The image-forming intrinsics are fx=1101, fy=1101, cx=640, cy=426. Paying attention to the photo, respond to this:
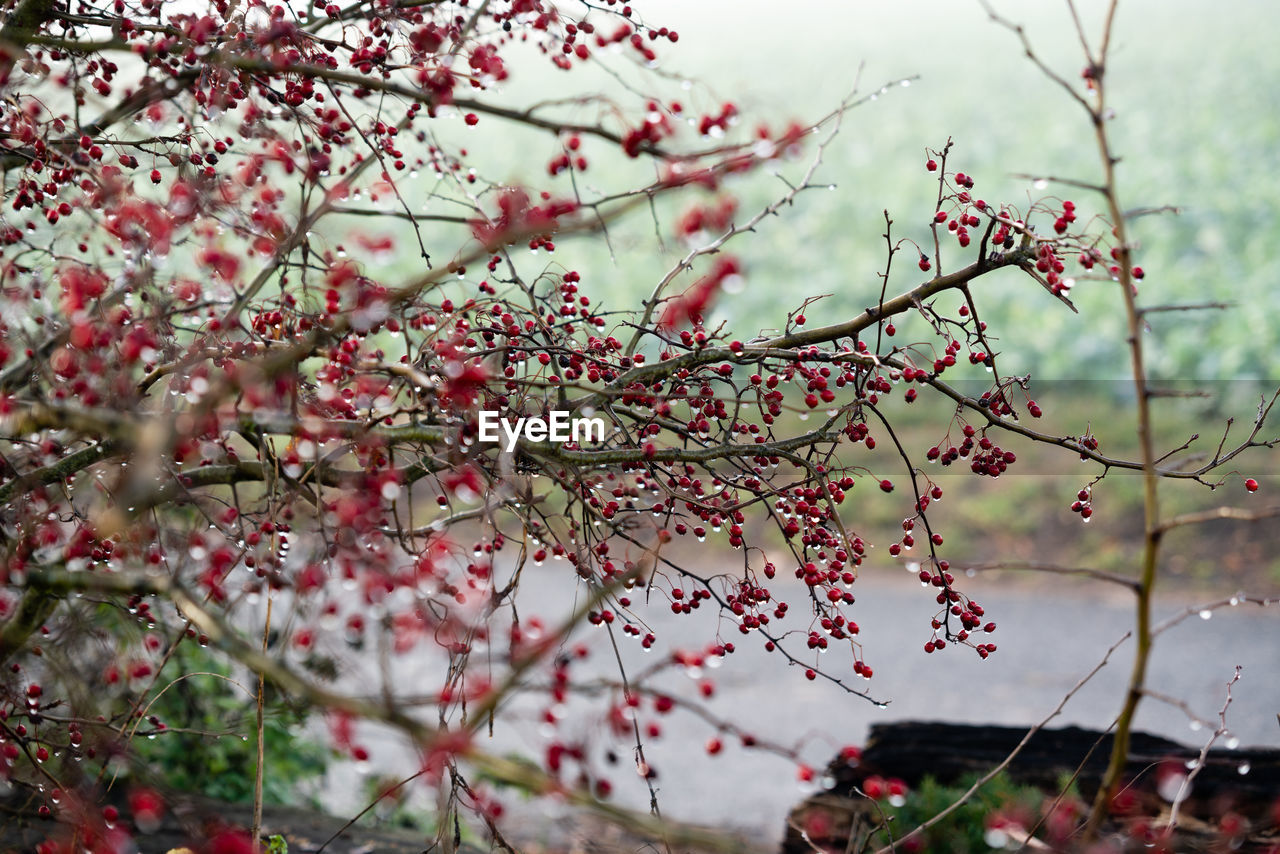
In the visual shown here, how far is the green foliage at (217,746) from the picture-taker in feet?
13.7

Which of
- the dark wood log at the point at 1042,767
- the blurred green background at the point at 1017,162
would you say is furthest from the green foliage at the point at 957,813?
the blurred green background at the point at 1017,162

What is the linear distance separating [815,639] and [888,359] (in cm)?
65

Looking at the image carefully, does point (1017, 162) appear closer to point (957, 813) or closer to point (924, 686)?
point (924, 686)

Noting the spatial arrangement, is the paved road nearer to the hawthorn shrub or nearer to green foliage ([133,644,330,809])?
green foliage ([133,644,330,809])

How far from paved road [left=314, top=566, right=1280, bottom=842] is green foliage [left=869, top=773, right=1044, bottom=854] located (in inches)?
61.8

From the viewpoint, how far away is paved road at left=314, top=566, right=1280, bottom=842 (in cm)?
586

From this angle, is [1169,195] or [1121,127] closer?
[1169,195]

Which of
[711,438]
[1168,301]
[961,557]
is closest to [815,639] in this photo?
[711,438]

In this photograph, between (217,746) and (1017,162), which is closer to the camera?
(217,746)

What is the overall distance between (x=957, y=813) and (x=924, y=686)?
10.3ft

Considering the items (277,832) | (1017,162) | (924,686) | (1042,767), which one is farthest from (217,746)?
(1017,162)

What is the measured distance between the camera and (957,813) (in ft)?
11.9

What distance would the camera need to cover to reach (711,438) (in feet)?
7.99

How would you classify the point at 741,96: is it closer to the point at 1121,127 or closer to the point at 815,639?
the point at 815,639
